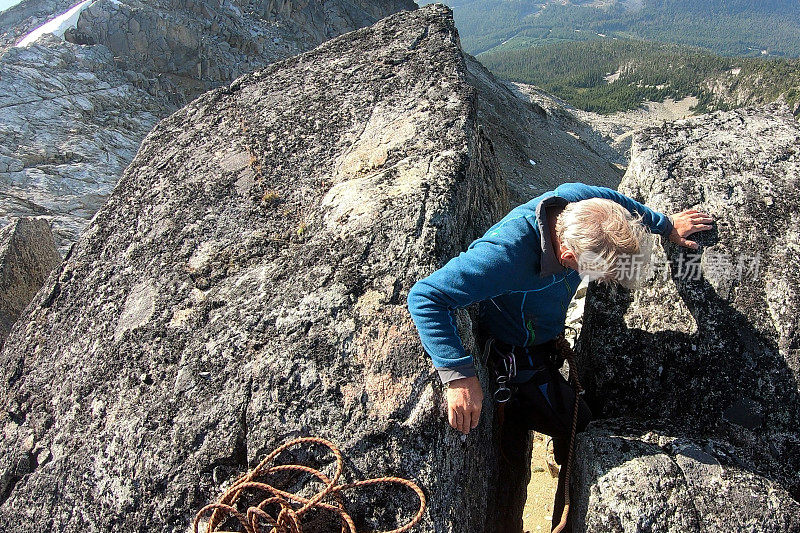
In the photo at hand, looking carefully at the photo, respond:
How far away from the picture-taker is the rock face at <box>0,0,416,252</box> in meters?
18.9

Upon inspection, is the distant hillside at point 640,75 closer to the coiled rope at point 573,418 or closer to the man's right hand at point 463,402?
the coiled rope at point 573,418

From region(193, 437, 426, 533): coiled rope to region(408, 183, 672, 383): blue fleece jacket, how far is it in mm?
730

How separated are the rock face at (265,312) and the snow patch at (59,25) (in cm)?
3139

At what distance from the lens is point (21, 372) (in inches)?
157

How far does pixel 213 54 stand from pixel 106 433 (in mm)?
35361

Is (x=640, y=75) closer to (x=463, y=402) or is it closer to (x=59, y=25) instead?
(x=59, y=25)

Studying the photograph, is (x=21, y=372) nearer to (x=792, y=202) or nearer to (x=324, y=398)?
(x=324, y=398)

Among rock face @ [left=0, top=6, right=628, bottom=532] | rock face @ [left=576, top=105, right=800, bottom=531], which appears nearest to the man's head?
rock face @ [left=0, top=6, right=628, bottom=532]

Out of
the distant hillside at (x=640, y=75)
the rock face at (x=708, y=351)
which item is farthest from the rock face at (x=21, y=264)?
the distant hillside at (x=640, y=75)

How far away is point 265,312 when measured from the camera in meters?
3.37

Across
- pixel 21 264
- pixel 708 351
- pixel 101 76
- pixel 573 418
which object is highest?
pixel 101 76

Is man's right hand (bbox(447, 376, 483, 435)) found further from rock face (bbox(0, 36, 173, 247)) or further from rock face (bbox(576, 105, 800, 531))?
rock face (bbox(0, 36, 173, 247))

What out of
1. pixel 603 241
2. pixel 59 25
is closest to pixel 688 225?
pixel 603 241

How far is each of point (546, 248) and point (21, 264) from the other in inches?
233
